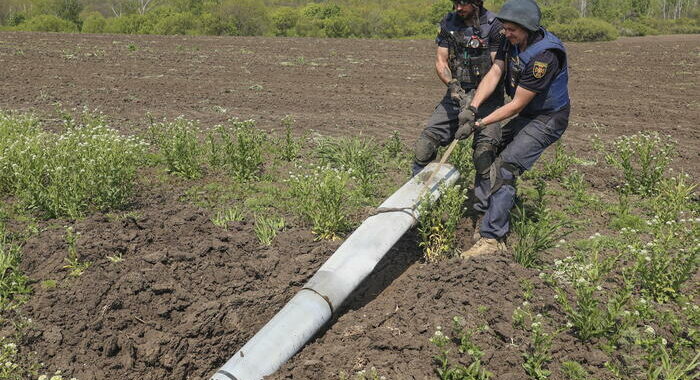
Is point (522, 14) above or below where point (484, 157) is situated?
above

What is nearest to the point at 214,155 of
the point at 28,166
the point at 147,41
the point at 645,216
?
the point at 28,166

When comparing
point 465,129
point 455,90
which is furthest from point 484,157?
point 455,90

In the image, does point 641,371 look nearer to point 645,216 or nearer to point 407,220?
point 407,220

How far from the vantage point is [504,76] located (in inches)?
193

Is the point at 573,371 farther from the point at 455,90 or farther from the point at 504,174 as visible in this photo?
the point at 455,90

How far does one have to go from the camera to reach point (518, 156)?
4.64 metres

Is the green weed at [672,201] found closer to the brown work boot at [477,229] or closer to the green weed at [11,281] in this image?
the brown work boot at [477,229]

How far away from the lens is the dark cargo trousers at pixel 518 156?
463 cm

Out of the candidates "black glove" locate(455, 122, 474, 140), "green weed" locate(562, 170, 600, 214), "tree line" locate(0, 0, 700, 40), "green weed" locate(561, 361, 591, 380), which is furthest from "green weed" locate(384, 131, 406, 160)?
"tree line" locate(0, 0, 700, 40)

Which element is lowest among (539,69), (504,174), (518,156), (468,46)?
(504,174)

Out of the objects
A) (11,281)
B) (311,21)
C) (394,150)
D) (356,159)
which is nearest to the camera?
(11,281)

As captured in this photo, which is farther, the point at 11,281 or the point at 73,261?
the point at 73,261

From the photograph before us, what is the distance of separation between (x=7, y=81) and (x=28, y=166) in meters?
8.43

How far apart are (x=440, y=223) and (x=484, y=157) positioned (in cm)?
84
